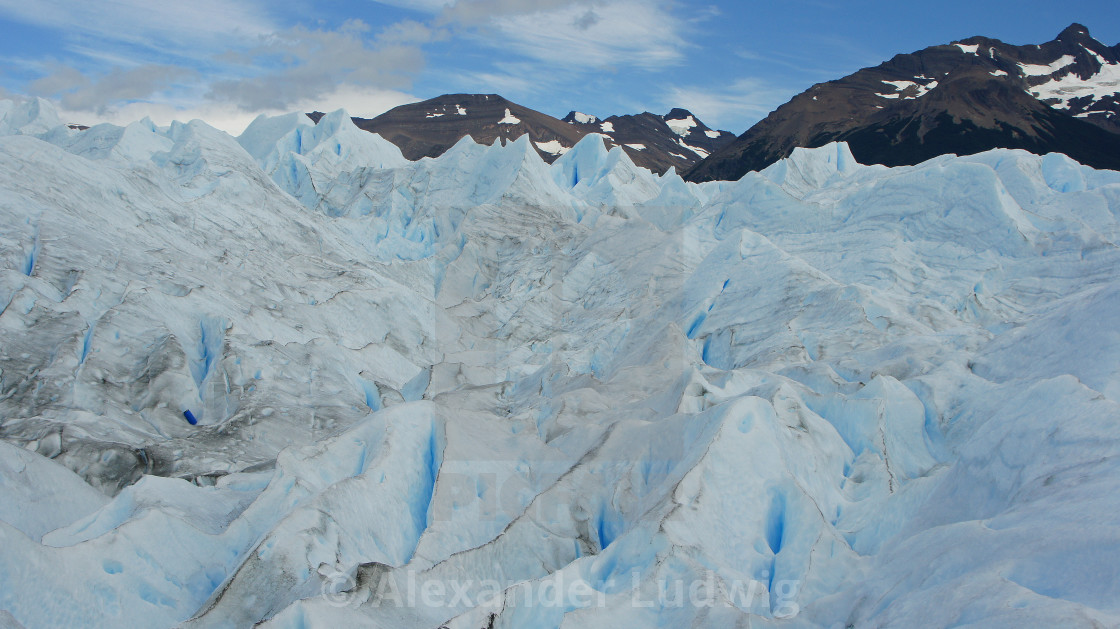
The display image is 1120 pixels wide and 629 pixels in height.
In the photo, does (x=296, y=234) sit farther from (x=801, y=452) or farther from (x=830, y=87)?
(x=830, y=87)

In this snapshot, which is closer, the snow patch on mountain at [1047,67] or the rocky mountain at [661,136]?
the snow patch on mountain at [1047,67]

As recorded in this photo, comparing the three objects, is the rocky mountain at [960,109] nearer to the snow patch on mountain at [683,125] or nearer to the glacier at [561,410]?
the glacier at [561,410]

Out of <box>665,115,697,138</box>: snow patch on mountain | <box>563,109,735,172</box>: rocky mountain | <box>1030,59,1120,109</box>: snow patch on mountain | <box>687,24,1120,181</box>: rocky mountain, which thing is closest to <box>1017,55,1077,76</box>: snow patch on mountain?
<box>687,24,1120,181</box>: rocky mountain

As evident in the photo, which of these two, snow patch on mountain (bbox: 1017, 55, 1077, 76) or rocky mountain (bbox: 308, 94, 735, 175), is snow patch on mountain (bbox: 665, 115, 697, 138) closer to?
rocky mountain (bbox: 308, 94, 735, 175)

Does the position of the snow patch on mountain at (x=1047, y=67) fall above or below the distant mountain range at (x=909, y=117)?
above

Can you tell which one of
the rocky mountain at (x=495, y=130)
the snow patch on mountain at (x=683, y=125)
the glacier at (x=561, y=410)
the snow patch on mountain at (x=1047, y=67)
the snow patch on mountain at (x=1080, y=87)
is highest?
the snow patch on mountain at (x=1047, y=67)

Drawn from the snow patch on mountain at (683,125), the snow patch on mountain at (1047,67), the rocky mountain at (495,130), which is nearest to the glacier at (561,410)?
the rocky mountain at (495,130)

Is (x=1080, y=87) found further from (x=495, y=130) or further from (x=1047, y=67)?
(x=495, y=130)

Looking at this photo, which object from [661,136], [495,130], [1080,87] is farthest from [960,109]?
[661,136]
